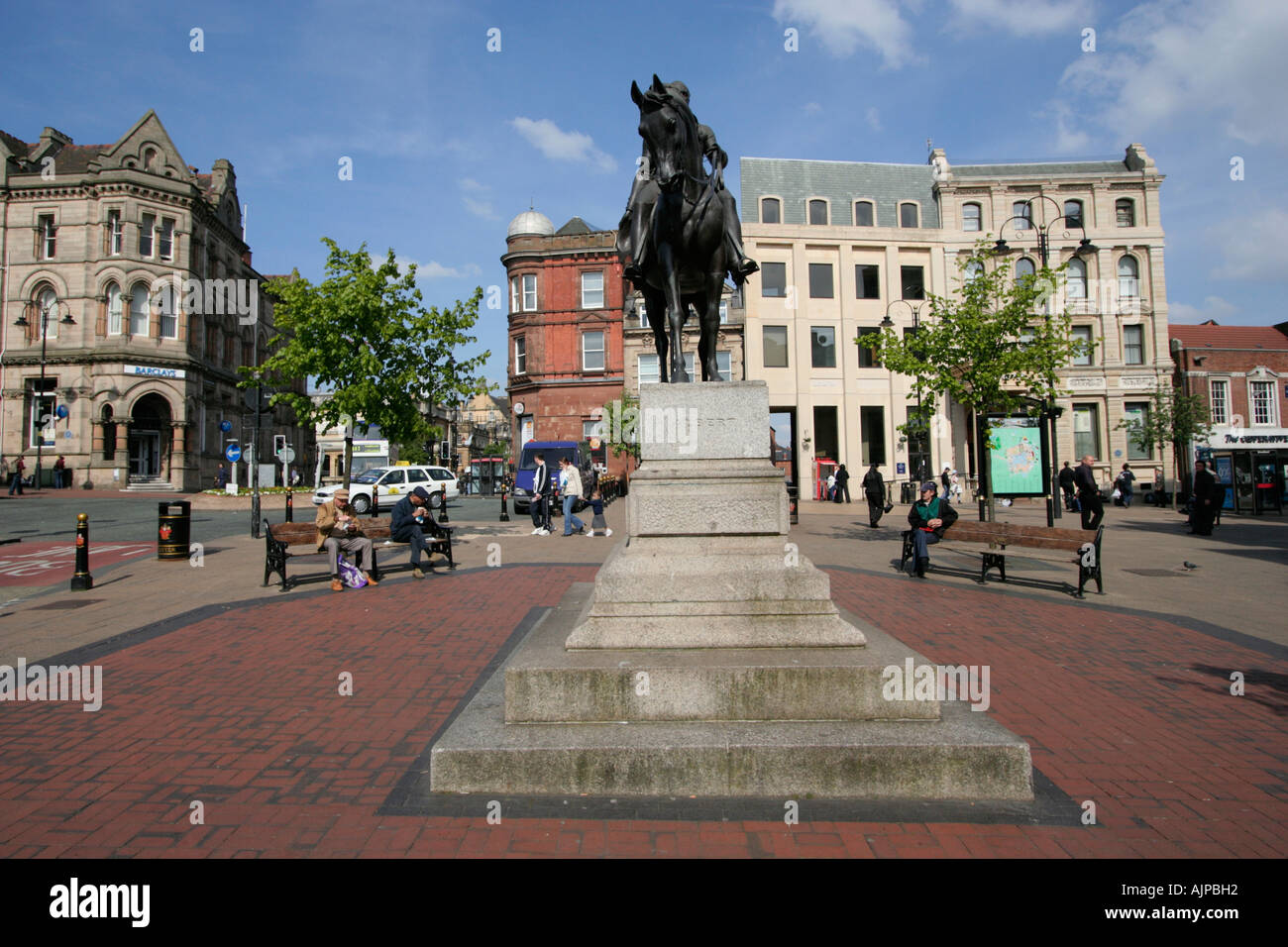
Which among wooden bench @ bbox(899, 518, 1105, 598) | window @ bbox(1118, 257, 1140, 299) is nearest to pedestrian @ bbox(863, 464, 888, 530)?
wooden bench @ bbox(899, 518, 1105, 598)

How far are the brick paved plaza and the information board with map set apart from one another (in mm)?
8935

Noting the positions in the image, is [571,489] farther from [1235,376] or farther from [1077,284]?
[1235,376]

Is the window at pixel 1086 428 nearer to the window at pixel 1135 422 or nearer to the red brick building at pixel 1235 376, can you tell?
the window at pixel 1135 422

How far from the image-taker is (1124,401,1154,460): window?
36.6 metres

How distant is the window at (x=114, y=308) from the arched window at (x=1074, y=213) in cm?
5122

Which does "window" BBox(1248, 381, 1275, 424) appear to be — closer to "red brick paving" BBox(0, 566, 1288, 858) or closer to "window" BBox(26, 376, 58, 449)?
"red brick paving" BBox(0, 566, 1288, 858)

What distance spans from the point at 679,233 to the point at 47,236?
47.7 metres

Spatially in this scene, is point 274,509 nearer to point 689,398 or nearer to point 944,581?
point 944,581

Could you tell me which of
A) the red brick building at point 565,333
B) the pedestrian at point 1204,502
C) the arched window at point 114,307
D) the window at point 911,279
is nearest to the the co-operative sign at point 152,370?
the arched window at point 114,307

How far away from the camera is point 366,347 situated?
604 inches

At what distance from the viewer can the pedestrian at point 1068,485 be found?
24031 millimetres

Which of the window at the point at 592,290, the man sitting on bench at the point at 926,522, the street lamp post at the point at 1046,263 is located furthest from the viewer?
the window at the point at 592,290

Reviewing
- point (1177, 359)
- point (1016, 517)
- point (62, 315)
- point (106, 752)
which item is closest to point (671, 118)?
point (106, 752)

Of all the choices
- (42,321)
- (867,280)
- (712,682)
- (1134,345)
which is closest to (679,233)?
(712,682)
